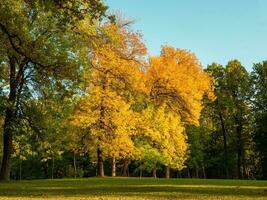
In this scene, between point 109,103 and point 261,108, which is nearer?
point 109,103

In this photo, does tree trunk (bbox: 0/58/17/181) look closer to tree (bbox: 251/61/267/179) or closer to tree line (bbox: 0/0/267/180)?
tree line (bbox: 0/0/267/180)

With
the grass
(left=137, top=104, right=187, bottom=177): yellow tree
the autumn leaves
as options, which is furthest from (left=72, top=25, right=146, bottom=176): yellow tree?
the grass

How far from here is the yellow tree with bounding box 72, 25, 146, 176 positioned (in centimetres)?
4153

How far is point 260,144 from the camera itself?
220 ft

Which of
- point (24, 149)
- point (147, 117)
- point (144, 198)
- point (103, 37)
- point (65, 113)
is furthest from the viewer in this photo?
point (147, 117)

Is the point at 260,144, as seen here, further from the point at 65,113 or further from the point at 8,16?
the point at 8,16

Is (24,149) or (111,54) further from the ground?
(111,54)

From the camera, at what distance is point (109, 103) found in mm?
41625

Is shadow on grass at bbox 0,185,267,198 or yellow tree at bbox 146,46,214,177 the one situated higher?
yellow tree at bbox 146,46,214,177

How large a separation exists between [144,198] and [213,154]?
5777 cm

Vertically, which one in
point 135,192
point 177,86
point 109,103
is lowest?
point 135,192

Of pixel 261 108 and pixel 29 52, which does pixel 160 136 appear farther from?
pixel 29 52

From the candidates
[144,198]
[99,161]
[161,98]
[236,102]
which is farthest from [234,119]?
[144,198]

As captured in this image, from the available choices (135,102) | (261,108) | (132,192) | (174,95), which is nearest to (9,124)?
(135,102)
